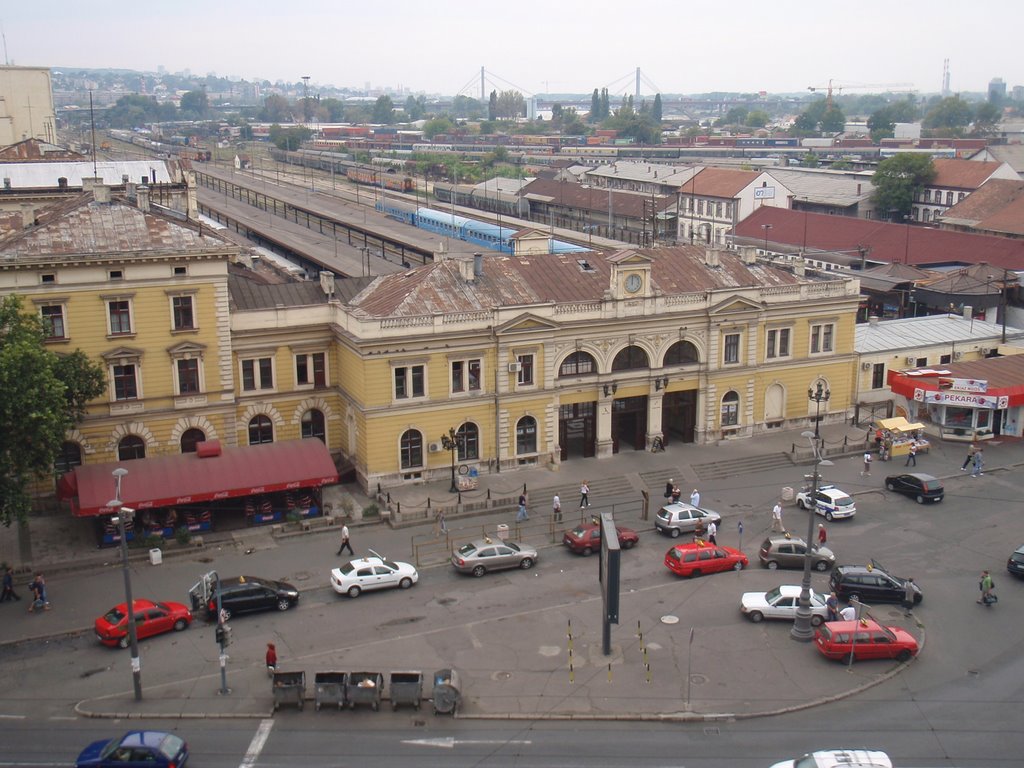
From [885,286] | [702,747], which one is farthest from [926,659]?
[885,286]

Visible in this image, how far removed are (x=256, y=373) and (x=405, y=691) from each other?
22857 millimetres

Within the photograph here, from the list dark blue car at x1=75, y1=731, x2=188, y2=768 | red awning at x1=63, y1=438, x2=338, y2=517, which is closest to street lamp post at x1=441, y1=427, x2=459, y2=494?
red awning at x1=63, y1=438, x2=338, y2=517

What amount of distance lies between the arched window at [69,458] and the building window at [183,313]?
662cm

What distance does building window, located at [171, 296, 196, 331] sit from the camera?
1853 inches

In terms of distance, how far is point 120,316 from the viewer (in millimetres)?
46281

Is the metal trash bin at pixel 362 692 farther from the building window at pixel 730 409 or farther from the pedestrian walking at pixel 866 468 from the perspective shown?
the pedestrian walking at pixel 866 468

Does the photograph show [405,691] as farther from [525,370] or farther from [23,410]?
[525,370]

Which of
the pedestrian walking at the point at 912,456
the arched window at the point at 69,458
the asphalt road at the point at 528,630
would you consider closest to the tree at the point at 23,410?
the asphalt road at the point at 528,630

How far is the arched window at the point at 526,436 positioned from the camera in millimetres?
51719

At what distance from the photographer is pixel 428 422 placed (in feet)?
163

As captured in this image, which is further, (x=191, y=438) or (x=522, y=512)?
(x=191, y=438)

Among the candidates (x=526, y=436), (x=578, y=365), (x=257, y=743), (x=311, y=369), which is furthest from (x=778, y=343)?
(x=257, y=743)

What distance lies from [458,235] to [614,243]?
48.9 ft

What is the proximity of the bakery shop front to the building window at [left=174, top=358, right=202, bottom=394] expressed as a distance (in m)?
36.5
